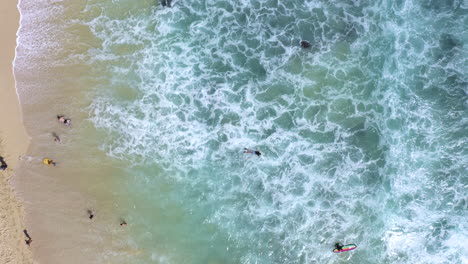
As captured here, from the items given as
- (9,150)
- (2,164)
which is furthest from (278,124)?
(2,164)

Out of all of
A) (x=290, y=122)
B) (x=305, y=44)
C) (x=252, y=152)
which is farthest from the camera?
(x=305, y=44)

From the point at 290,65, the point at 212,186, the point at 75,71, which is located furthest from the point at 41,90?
the point at 290,65

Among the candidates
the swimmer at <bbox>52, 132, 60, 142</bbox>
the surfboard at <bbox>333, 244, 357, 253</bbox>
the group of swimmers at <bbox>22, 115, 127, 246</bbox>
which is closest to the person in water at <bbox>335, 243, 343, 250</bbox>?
the surfboard at <bbox>333, 244, 357, 253</bbox>

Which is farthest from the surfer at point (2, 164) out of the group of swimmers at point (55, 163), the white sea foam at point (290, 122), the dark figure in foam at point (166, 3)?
the dark figure in foam at point (166, 3)

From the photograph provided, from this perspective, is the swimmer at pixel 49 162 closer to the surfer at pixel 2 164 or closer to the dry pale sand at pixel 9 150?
the dry pale sand at pixel 9 150

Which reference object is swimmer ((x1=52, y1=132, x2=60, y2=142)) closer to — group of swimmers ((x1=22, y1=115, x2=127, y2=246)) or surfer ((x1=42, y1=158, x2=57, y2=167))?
group of swimmers ((x1=22, y1=115, x2=127, y2=246))

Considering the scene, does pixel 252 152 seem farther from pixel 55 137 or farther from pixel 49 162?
pixel 49 162
